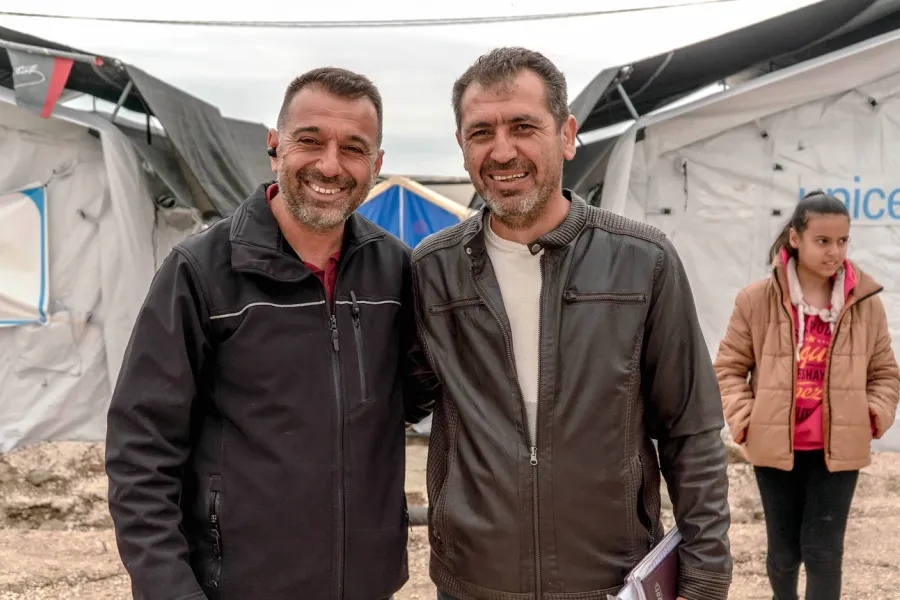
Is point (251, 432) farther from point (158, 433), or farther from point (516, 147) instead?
point (516, 147)

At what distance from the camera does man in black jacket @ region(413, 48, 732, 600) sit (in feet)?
5.09

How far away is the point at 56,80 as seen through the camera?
14.7 ft

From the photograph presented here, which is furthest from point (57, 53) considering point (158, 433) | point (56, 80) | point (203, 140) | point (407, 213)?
point (158, 433)

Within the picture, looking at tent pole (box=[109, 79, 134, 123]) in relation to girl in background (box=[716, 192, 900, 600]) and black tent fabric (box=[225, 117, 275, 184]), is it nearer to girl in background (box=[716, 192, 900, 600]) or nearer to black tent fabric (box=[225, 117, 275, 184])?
black tent fabric (box=[225, 117, 275, 184])

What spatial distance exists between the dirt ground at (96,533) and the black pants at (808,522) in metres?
0.90

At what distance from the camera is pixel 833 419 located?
259 cm

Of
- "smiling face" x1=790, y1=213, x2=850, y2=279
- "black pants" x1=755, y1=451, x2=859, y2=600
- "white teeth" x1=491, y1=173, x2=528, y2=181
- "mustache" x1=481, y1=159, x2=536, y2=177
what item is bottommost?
"black pants" x1=755, y1=451, x2=859, y2=600

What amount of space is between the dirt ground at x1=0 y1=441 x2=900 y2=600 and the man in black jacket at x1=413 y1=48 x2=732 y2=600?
224 centimetres

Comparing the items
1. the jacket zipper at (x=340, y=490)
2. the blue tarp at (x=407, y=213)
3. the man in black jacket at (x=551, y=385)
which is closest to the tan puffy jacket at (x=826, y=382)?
the man in black jacket at (x=551, y=385)

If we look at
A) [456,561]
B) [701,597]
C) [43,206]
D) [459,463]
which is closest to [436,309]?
[459,463]

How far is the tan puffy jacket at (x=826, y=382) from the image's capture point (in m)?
2.58

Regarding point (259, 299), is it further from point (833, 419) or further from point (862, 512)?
point (862, 512)

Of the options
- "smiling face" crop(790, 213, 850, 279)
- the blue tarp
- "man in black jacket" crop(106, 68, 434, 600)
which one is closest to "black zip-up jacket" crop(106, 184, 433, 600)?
"man in black jacket" crop(106, 68, 434, 600)

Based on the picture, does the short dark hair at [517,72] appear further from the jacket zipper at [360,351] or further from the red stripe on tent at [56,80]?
the red stripe on tent at [56,80]
